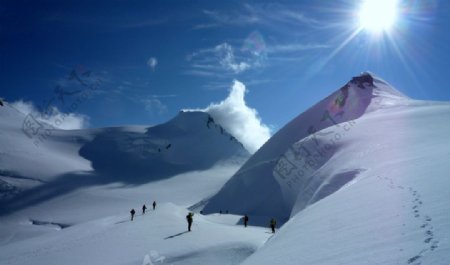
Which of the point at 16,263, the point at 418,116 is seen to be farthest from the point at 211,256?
the point at 418,116

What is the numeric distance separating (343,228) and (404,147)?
17.1m

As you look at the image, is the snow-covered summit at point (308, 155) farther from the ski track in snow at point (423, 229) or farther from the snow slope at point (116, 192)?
the ski track in snow at point (423, 229)

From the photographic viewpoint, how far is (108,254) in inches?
755

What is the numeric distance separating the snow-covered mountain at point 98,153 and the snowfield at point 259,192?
2.32 ft

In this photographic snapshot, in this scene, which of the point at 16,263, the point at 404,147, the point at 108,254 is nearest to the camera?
the point at 108,254

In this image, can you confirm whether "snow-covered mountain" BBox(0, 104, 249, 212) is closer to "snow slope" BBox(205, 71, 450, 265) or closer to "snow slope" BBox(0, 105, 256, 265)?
"snow slope" BBox(0, 105, 256, 265)

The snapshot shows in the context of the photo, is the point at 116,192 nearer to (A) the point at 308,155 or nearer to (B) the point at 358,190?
(A) the point at 308,155

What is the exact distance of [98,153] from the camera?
150m

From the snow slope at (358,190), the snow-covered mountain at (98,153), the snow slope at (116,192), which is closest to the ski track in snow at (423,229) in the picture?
the snow slope at (358,190)

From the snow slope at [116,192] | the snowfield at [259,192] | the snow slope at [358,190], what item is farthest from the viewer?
the snow slope at [116,192]

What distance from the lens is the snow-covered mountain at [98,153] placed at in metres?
104

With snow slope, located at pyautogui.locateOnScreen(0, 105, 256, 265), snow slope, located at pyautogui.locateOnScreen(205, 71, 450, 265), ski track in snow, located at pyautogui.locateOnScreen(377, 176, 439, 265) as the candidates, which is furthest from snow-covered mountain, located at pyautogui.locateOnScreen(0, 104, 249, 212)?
ski track in snow, located at pyautogui.locateOnScreen(377, 176, 439, 265)

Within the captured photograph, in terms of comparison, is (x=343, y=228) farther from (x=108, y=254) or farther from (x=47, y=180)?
(x=47, y=180)

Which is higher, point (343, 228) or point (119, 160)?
point (119, 160)
